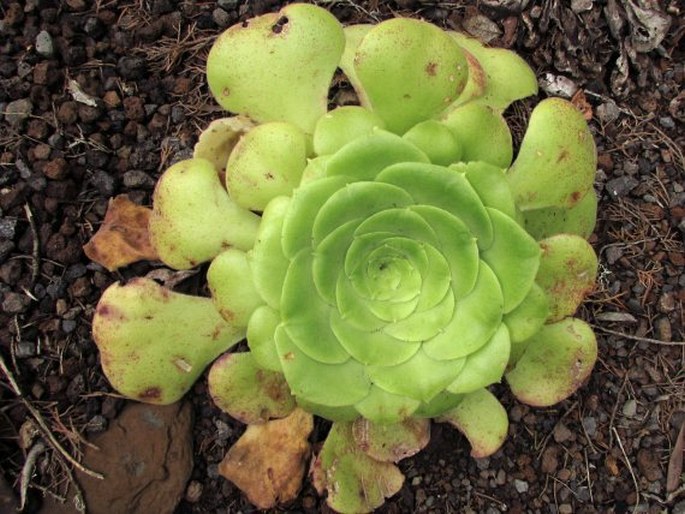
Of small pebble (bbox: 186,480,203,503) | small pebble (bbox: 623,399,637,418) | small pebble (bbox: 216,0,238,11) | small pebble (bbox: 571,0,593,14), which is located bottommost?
small pebble (bbox: 186,480,203,503)

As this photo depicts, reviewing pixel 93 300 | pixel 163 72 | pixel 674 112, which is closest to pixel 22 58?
pixel 163 72

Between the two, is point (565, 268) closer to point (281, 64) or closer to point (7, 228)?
point (281, 64)

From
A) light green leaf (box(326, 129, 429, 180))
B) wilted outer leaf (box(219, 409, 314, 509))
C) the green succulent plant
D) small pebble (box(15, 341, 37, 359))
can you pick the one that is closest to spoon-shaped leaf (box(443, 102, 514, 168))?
the green succulent plant

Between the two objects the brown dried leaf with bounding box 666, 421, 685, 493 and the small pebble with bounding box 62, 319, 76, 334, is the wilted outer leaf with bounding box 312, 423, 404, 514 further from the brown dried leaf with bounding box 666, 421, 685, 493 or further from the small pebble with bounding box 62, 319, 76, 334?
the brown dried leaf with bounding box 666, 421, 685, 493

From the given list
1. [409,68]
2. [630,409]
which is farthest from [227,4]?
[630,409]

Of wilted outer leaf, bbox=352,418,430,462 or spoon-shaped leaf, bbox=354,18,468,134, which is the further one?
wilted outer leaf, bbox=352,418,430,462

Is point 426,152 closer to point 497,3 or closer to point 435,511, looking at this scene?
point 497,3
